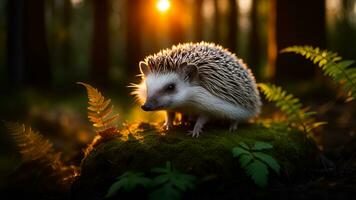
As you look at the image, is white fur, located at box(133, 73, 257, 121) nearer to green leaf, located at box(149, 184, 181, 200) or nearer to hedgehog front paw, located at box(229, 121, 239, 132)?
hedgehog front paw, located at box(229, 121, 239, 132)

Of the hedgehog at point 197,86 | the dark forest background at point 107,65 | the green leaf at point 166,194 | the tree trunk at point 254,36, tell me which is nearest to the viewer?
the green leaf at point 166,194

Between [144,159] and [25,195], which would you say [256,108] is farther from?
[25,195]

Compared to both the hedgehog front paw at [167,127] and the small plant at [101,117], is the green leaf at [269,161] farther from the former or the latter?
the small plant at [101,117]

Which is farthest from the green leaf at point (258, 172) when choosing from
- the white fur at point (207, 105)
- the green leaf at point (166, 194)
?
the white fur at point (207, 105)

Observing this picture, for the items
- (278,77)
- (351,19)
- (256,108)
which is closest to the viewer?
(256,108)

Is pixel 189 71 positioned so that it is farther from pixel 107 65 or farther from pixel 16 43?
pixel 107 65

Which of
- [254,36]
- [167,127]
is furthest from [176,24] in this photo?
[167,127]

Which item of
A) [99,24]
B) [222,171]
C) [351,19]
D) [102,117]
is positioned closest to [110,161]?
[102,117]
